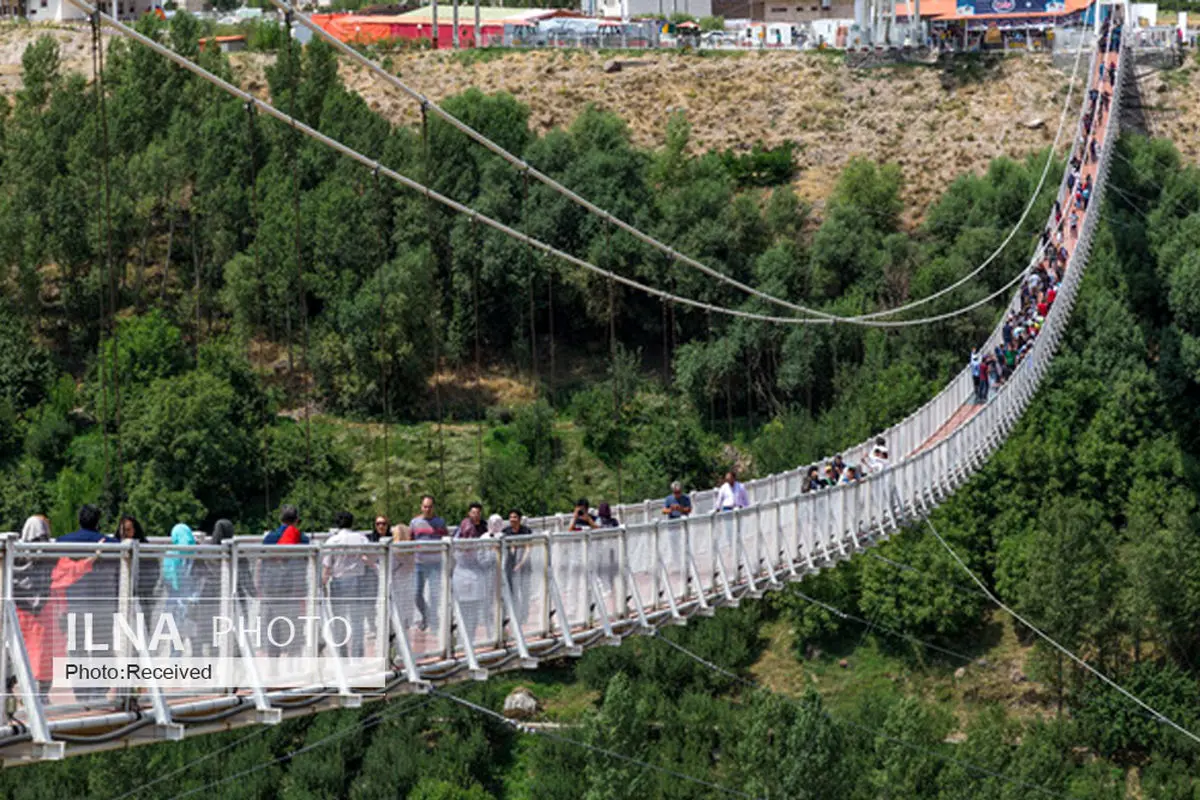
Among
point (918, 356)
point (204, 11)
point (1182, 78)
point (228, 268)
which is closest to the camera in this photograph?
point (918, 356)

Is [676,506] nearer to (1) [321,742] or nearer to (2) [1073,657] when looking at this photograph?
(2) [1073,657]

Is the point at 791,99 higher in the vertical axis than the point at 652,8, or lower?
lower

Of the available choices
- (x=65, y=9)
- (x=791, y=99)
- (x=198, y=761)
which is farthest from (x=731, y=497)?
(x=65, y=9)

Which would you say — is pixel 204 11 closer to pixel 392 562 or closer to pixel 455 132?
pixel 455 132

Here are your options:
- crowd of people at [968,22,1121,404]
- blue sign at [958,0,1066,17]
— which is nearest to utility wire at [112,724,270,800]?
crowd of people at [968,22,1121,404]

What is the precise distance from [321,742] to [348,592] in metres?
33.1

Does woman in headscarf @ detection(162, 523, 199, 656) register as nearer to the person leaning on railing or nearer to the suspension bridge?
the suspension bridge

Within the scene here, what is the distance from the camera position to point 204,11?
81562mm

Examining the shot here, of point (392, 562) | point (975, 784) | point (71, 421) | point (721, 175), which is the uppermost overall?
point (392, 562)

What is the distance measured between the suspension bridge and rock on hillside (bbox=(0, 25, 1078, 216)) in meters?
33.4

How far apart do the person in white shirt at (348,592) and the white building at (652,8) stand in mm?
57552

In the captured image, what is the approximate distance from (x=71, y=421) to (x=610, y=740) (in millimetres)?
14818

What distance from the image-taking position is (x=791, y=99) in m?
66.7

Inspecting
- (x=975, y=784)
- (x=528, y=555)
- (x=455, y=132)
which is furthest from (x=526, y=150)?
(x=528, y=555)
